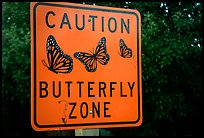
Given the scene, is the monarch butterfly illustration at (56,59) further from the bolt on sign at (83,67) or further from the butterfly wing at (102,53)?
the butterfly wing at (102,53)

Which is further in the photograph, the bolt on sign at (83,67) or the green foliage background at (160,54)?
the green foliage background at (160,54)

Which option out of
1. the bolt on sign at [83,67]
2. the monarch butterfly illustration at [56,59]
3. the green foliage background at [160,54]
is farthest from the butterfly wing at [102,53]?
the green foliage background at [160,54]

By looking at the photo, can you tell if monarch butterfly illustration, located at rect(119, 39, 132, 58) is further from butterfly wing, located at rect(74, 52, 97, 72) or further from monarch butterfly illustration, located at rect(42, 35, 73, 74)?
monarch butterfly illustration, located at rect(42, 35, 73, 74)

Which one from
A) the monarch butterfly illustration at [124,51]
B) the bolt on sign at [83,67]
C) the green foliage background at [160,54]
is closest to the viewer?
the bolt on sign at [83,67]

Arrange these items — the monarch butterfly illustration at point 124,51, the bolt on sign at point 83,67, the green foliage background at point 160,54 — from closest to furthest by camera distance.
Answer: the bolt on sign at point 83,67 < the monarch butterfly illustration at point 124,51 < the green foliage background at point 160,54

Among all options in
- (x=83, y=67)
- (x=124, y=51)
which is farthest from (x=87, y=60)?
(x=124, y=51)

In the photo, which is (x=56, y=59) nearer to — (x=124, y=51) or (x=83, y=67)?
(x=83, y=67)

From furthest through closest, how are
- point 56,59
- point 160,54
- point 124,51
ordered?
point 160,54 < point 124,51 < point 56,59
